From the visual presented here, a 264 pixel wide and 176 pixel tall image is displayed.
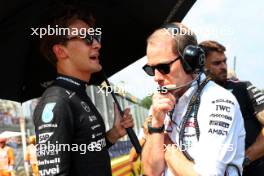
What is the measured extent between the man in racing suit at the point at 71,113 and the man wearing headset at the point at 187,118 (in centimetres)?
33

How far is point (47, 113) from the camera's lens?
2.42 m

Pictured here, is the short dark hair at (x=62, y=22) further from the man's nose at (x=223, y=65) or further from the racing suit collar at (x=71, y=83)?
the man's nose at (x=223, y=65)

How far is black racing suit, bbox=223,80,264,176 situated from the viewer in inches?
139

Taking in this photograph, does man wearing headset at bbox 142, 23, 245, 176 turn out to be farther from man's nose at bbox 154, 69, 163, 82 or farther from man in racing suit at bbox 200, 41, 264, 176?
man in racing suit at bbox 200, 41, 264, 176

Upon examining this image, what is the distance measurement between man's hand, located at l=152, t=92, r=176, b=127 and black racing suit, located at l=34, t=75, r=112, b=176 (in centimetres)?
41

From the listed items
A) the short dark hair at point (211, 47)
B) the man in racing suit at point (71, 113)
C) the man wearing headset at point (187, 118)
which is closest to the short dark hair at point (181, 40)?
the man wearing headset at point (187, 118)

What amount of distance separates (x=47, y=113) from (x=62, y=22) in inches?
24.6

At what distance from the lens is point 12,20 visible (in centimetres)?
275

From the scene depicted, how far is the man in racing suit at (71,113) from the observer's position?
238cm

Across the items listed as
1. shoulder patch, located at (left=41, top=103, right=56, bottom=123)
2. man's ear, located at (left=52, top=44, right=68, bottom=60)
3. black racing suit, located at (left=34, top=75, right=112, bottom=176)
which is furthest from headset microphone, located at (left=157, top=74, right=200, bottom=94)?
man's ear, located at (left=52, top=44, right=68, bottom=60)

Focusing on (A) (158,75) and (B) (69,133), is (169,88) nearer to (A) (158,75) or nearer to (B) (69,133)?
(A) (158,75)

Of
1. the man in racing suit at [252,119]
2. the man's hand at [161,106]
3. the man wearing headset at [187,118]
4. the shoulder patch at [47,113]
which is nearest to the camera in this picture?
the man wearing headset at [187,118]

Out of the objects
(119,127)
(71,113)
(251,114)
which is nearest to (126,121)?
(119,127)

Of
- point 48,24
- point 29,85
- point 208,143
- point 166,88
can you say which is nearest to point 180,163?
point 208,143
